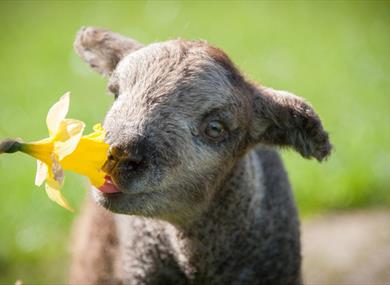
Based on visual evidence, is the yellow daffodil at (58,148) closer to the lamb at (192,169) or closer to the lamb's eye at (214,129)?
the lamb at (192,169)

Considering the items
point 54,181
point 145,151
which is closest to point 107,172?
point 145,151

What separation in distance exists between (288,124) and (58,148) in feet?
7.24

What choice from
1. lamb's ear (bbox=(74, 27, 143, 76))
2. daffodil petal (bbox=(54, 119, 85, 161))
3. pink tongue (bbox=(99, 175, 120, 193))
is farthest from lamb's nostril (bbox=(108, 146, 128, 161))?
lamb's ear (bbox=(74, 27, 143, 76))

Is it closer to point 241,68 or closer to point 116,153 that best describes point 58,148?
point 116,153

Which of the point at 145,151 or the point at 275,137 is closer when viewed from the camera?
the point at 145,151

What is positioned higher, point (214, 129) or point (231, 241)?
point (214, 129)

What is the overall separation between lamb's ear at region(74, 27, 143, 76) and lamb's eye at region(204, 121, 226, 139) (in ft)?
3.86

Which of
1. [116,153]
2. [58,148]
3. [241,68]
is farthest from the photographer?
[241,68]

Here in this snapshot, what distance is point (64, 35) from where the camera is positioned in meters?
16.7

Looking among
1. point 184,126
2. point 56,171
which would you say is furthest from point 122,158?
point 56,171

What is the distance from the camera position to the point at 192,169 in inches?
198

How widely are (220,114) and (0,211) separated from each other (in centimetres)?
555

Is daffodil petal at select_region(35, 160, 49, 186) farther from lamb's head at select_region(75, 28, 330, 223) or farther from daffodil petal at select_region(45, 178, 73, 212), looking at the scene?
lamb's head at select_region(75, 28, 330, 223)

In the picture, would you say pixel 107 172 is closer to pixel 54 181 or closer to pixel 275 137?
pixel 54 181
